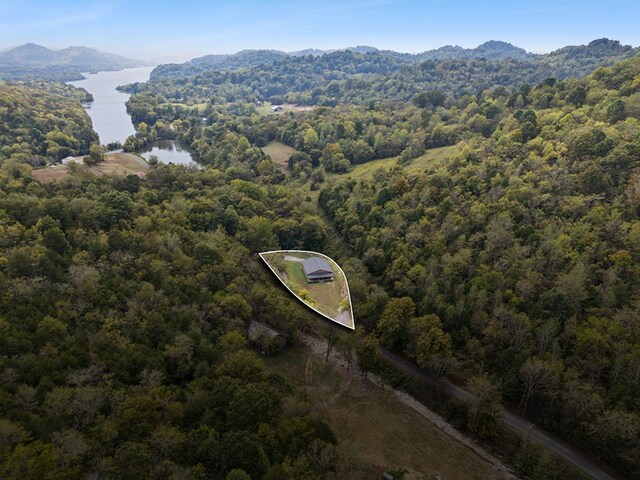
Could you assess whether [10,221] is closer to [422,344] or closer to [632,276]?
[422,344]

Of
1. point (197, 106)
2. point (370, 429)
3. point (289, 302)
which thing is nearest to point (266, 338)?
point (289, 302)

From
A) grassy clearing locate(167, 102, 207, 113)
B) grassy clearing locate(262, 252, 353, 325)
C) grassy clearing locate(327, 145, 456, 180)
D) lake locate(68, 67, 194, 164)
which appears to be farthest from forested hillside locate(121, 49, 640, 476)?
grassy clearing locate(167, 102, 207, 113)

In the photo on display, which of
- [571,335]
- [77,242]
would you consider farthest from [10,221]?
[571,335]

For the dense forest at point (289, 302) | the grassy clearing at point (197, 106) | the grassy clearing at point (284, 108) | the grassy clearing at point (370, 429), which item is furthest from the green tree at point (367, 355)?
the grassy clearing at point (284, 108)

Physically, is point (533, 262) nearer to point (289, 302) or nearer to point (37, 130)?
point (289, 302)

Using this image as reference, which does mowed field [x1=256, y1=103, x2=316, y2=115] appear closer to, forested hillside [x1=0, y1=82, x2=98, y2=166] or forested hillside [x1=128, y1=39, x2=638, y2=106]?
forested hillside [x1=128, y1=39, x2=638, y2=106]
